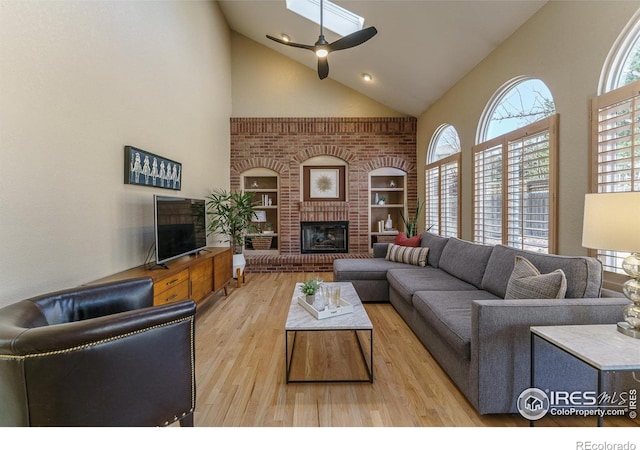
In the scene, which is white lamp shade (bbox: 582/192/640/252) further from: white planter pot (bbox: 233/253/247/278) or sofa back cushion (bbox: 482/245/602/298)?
white planter pot (bbox: 233/253/247/278)

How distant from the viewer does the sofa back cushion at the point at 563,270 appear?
1867mm

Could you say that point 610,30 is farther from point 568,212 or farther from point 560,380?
point 560,380

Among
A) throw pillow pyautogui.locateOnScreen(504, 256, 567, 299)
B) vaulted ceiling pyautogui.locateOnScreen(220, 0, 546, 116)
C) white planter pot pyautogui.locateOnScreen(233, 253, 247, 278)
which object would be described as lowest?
white planter pot pyautogui.locateOnScreen(233, 253, 247, 278)

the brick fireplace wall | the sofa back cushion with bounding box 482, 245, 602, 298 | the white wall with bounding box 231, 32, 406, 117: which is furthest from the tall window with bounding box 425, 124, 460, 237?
the sofa back cushion with bounding box 482, 245, 602, 298

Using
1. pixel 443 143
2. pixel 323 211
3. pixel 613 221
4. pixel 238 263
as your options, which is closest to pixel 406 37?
pixel 443 143

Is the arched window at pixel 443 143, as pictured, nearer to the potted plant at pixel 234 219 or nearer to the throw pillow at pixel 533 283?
the throw pillow at pixel 533 283

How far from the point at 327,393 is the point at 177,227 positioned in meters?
2.30

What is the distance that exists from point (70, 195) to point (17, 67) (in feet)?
2.69

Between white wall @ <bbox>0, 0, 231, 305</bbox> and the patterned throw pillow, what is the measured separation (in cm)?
306

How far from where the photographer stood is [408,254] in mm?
4078

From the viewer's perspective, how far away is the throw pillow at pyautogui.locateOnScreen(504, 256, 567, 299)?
1.82m

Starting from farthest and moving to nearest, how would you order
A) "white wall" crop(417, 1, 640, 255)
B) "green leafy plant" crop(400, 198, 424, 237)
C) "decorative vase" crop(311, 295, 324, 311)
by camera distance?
"green leafy plant" crop(400, 198, 424, 237) < "decorative vase" crop(311, 295, 324, 311) < "white wall" crop(417, 1, 640, 255)

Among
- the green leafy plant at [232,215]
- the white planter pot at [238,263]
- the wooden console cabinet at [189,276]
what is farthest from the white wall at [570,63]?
the white planter pot at [238,263]
